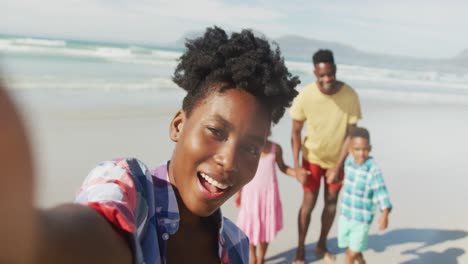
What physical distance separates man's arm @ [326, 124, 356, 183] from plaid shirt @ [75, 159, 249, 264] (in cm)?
351

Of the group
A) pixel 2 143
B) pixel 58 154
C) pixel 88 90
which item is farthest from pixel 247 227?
pixel 88 90

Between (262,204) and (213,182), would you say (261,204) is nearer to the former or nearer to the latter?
(262,204)

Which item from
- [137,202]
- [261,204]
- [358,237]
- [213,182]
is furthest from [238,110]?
[358,237]

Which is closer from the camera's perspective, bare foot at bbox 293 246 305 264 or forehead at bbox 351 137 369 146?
forehead at bbox 351 137 369 146

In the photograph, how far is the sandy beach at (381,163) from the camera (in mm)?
5148

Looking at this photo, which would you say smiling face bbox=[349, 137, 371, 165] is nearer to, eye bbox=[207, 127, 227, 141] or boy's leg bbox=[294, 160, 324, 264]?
boy's leg bbox=[294, 160, 324, 264]

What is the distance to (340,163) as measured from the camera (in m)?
4.73

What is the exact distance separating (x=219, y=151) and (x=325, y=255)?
3753mm

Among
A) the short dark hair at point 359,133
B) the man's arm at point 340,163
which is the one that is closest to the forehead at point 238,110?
the short dark hair at point 359,133

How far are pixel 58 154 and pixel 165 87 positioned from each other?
5.98 m

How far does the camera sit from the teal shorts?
4145mm

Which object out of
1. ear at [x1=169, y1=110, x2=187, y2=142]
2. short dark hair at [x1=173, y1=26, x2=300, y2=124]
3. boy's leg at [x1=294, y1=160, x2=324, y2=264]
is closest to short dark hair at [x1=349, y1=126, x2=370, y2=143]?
boy's leg at [x1=294, y1=160, x2=324, y2=264]

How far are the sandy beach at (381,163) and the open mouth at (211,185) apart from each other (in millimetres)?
2889

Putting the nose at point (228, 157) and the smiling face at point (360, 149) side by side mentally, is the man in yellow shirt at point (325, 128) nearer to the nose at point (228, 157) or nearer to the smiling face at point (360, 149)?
the smiling face at point (360, 149)
